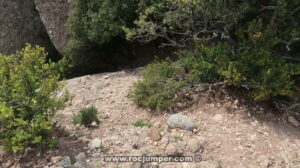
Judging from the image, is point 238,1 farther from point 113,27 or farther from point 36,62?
point 36,62

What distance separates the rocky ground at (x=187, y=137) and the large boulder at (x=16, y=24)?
695 centimetres

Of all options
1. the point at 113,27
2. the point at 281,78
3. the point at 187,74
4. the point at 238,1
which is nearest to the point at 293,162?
the point at 281,78

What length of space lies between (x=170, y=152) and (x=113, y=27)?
13.9 feet

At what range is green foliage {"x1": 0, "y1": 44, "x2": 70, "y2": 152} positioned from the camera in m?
3.43

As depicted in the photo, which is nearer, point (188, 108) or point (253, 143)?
point (253, 143)

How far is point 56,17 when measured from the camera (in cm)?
900

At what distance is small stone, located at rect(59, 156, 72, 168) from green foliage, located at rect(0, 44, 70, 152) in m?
0.25

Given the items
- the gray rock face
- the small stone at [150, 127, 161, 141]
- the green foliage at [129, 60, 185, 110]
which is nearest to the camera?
the small stone at [150, 127, 161, 141]

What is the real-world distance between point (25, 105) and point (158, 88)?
2.36 metres

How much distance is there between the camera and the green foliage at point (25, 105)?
3.43 meters

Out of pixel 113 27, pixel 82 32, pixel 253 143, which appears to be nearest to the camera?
pixel 253 143

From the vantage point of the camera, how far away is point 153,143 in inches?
159

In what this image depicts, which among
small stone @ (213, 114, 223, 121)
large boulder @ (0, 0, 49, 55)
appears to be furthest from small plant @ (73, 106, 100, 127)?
large boulder @ (0, 0, 49, 55)

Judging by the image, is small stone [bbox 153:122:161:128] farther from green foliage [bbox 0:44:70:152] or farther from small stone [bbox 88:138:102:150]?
green foliage [bbox 0:44:70:152]
